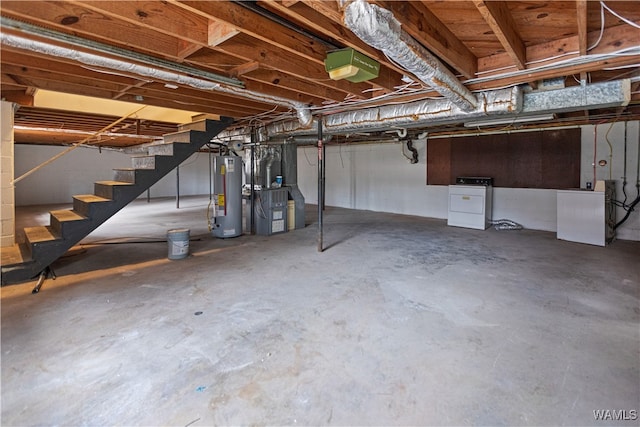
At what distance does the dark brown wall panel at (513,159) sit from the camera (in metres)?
5.96

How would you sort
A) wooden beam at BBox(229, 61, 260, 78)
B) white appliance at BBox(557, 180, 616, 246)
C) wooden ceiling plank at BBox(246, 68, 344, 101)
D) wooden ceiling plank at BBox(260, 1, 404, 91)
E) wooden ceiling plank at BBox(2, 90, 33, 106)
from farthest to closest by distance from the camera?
white appliance at BBox(557, 180, 616, 246) < wooden ceiling plank at BBox(2, 90, 33, 106) < wooden ceiling plank at BBox(246, 68, 344, 101) < wooden beam at BBox(229, 61, 260, 78) < wooden ceiling plank at BBox(260, 1, 404, 91)

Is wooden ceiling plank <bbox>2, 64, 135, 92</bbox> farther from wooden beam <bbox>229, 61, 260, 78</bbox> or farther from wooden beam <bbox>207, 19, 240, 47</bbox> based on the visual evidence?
wooden beam <bbox>207, 19, 240, 47</bbox>

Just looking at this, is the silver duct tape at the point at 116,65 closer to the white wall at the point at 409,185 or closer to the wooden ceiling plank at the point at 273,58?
the wooden ceiling plank at the point at 273,58

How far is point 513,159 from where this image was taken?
659 centimetres

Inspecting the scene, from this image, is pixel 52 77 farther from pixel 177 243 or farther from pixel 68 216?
pixel 177 243

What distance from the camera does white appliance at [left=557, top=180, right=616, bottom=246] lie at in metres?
4.83

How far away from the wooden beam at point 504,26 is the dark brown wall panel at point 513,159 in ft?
14.2

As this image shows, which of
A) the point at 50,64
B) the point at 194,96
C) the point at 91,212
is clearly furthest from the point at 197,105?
the point at 91,212

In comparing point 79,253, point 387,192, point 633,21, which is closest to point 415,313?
point 633,21

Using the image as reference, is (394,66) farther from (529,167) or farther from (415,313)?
(529,167)

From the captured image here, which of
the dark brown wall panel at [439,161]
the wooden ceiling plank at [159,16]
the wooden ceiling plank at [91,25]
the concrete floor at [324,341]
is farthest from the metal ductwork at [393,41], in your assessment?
the dark brown wall panel at [439,161]

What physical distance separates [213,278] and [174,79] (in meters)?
1.96

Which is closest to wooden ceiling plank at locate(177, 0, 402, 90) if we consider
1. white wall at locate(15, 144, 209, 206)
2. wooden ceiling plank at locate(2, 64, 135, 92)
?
wooden ceiling plank at locate(2, 64, 135, 92)

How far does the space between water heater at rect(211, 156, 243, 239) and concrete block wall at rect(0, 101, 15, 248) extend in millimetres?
2406
